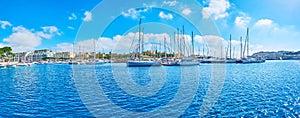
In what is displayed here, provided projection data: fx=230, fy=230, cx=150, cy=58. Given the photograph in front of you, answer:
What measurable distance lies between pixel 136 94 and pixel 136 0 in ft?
28.9

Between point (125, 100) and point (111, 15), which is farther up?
point (111, 15)

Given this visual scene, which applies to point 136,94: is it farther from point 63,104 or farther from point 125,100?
point 63,104

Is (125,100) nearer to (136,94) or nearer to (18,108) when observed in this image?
(136,94)

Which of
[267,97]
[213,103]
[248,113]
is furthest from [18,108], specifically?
[267,97]

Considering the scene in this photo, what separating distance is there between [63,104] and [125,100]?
15.8ft

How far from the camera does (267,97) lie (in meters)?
20.8

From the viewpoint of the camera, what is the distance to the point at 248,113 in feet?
49.3

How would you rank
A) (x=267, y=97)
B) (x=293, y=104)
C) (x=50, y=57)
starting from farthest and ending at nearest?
(x=50, y=57)
(x=267, y=97)
(x=293, y=104)

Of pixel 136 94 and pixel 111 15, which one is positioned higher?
pixel 111 15

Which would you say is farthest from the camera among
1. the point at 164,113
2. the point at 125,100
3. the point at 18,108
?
the point at 125,100

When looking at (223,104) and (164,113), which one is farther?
(223,104)

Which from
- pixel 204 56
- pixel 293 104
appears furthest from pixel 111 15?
pixel 204 56

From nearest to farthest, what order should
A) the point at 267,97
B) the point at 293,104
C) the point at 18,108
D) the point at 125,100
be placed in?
1. the point at 18,108
2. the point at 293,104
3. the point at 125,100
4. the point at 267,97

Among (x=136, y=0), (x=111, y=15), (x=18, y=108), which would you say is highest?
(x=136, y=0)
